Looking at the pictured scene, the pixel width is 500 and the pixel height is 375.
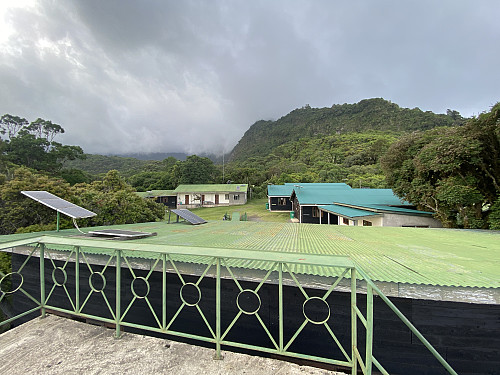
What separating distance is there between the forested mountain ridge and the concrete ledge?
77.3 m

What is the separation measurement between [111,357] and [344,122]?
3714 inches

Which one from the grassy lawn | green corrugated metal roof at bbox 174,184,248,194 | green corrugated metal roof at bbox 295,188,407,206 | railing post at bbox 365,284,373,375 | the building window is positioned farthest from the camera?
green corrugated metal roof at bbox 174,184,248,194

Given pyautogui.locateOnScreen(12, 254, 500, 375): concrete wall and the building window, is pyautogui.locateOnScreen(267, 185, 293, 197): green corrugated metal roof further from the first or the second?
pyautogui.locateOnScreen(12, 254, 500, 375): concrete wall

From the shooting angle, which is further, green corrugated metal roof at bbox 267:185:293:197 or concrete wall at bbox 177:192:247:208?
concrete wall at bbox 177:192:247:208

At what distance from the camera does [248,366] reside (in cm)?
173

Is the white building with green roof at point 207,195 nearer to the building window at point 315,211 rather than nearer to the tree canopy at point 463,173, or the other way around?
the building window at point 315,211

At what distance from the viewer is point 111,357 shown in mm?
1827

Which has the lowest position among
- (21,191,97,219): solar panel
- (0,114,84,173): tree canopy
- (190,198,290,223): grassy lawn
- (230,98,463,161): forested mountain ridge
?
(190,198,290,223): grassy lawn

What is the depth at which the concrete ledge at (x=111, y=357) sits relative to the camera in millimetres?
1694

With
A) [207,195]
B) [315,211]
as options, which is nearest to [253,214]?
[315,211]

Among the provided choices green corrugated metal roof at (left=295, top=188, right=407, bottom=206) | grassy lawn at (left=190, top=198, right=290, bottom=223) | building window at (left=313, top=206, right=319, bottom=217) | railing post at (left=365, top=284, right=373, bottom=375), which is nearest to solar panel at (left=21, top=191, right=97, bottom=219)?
railing post at (left=365, top=284, right=373, bottom=375)

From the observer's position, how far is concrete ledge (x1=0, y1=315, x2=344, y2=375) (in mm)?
1694

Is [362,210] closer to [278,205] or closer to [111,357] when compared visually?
[111,357]

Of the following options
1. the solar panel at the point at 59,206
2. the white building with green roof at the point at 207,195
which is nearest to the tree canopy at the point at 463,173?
the solar panel at the point at 59,206
